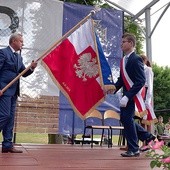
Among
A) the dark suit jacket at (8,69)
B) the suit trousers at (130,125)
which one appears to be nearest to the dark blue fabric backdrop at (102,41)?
the dark suit jacket at (8,69)

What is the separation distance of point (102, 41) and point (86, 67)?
186cm

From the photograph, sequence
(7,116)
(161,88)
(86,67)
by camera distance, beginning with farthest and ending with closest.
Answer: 1. (161,88)
2. (86,67)
3. (7,116)

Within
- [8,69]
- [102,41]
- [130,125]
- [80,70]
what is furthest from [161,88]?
[8,69]

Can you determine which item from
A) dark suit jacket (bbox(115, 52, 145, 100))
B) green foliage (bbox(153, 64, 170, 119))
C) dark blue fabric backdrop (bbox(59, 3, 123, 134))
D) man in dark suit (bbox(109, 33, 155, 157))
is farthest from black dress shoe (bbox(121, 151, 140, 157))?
green foliage (bbox(153, 64, 170, 119))

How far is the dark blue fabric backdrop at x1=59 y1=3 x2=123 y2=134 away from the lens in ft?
23.5

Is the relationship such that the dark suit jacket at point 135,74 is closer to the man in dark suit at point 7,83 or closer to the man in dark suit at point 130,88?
the man in dark suit at point 130,88

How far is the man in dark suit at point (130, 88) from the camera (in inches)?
189

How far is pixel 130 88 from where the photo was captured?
4.84m

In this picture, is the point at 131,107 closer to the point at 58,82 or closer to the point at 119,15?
the point at 58,82

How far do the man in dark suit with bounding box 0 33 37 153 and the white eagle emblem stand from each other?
3.45 feet

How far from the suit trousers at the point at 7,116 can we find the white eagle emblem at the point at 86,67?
1308mm

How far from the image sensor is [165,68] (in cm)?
4225

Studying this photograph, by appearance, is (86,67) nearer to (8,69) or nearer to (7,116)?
(8,69)

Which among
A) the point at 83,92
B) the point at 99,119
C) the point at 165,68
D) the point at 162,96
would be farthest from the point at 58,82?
the point at 165,68
